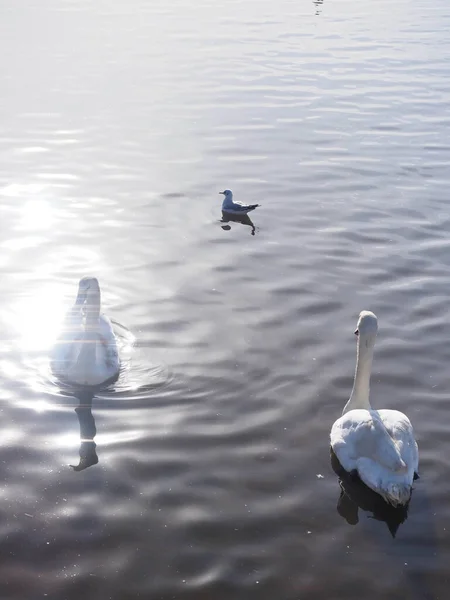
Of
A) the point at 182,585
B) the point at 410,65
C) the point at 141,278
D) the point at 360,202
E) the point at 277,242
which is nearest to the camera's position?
the point at 182,585

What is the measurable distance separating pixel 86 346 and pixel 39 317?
2.01 m

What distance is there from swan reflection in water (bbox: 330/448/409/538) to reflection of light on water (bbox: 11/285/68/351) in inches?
191

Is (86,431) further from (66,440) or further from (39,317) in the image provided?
(39,317)

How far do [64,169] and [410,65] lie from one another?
1572 cm

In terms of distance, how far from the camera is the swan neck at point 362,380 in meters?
11.2

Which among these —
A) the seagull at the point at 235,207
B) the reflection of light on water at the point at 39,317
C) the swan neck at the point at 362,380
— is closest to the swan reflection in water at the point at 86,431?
the reflection of light on water at the point at 39,317

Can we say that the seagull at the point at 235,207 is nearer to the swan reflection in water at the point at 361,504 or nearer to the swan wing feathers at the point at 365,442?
the swan wing feathers at the point at 365,442

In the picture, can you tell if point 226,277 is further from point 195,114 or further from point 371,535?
point 195,114

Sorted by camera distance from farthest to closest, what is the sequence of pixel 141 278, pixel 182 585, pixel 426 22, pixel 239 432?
pixel 426 22, pixel 141 278, pixel 239 432, pixel 182 585

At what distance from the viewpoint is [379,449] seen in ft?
33.4

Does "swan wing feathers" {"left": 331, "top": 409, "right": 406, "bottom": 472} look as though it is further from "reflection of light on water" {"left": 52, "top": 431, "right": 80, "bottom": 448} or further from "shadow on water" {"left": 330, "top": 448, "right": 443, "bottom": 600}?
"reflection of light on water" {"left": 52, "top": 431, "right": 80, "bottom": 448}

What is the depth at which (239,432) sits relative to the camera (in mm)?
11172

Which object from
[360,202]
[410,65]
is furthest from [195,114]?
[410,65]

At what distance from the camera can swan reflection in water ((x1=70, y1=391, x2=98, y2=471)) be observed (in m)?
10.6
